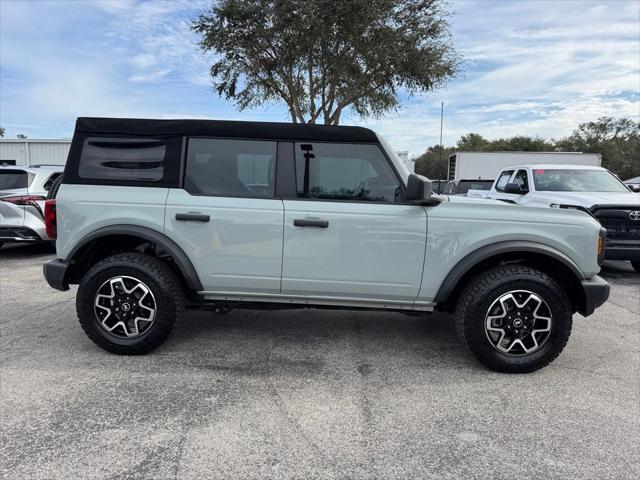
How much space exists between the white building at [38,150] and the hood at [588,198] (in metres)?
21.8

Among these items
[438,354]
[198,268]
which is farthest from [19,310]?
[438,354]

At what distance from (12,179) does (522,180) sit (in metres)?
9.29

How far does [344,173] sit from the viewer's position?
361 cm

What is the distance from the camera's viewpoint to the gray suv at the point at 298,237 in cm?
348

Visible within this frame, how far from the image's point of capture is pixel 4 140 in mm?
23094

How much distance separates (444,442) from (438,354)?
133cm

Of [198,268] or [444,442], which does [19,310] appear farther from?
[444,442]

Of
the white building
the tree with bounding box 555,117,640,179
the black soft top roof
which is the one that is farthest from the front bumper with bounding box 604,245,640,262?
the tree with bounding box 555,117,640,179

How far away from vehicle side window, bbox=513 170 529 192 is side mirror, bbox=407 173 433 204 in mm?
6107

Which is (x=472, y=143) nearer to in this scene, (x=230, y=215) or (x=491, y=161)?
(x=491, y=161)

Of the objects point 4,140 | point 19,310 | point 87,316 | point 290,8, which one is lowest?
point 19,310

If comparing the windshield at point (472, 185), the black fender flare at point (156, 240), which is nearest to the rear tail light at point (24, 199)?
the black fender flare at point (156, 240)

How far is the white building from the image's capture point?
22.3m

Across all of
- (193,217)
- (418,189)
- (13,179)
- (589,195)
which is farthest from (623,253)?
(13,179)
